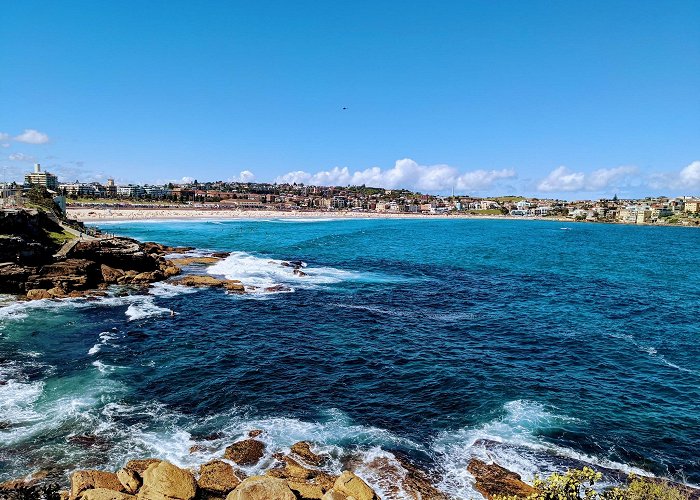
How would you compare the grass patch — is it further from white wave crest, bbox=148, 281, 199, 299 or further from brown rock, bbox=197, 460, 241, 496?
brown rock, bbox=197, 460, 241, 496

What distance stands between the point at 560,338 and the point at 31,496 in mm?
29735

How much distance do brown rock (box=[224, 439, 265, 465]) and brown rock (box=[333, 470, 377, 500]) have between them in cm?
392

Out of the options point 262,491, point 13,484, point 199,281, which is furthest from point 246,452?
point 199,281

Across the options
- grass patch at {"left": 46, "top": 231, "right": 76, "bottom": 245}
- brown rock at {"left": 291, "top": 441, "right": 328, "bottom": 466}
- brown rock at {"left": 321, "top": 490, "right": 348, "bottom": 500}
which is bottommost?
brown rock at {"left": 291, "top": 441, "right": 328, "bottom": 466}

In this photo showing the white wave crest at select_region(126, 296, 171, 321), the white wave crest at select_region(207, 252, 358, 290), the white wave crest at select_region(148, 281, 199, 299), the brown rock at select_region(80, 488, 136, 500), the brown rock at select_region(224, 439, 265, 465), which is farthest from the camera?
the white wave crest at select_region(207, 252, 358, 290)

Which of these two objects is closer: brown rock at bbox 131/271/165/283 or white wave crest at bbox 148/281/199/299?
white wave crest at bbox 148/281/199/299

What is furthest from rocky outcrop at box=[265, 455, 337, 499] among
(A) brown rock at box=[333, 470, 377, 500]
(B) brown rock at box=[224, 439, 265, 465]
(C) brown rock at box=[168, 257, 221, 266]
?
(C) brown rock at box=[168, 257, 221, 266]

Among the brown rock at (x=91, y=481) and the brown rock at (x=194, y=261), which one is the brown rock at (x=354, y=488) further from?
the brown rock at (x=194, y=261)

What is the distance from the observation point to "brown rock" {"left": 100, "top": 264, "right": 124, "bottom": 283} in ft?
145

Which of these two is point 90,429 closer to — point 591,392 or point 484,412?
point 484,412

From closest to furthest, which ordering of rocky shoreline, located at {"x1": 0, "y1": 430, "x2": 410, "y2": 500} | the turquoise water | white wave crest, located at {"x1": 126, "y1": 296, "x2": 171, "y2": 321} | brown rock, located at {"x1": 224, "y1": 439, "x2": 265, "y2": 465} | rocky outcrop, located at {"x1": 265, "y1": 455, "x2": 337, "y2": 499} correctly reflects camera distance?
1. rocky shoreline, located at {"x1": 0, "y1": 430, "x2": 410, "y2": 500}
2. rocky outcrop, located at {"x1": 265, "y1": 455, "x2": 337, "y2": 499}
3. brown rock, located at {"x1": 224, "y1": 439, "x2": 265, "y2": 465}
4. the turquoise water
5. white wave crest, located at {"x1": 126, "y1": 296, "x2": 171, "y2": 321}

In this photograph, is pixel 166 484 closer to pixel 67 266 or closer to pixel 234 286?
pixel 234 286

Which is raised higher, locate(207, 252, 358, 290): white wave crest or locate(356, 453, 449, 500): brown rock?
locate(207, 252, 358, 290): white wave crest

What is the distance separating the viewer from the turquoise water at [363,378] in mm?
16953
